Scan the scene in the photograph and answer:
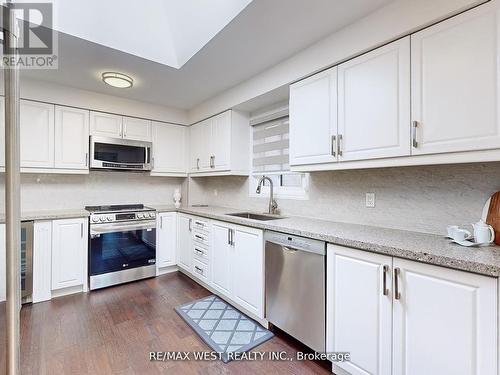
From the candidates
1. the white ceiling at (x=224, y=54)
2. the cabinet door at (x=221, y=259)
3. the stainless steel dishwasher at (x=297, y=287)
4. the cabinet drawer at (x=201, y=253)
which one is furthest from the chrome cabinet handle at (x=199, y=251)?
the white ceiling at (x=224, y=54)

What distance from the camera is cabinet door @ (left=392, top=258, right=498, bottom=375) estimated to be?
1.06m

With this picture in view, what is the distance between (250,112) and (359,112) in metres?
1.79

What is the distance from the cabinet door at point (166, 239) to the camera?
345 centimetres

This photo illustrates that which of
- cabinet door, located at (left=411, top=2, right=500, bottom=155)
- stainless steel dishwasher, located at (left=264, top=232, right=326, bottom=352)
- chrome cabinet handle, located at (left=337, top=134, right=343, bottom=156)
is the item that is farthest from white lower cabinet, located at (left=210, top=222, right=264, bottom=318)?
cabinet door, located at (left=411, top=2, right=500, bottom=155)

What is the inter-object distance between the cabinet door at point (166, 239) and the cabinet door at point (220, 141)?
97cm

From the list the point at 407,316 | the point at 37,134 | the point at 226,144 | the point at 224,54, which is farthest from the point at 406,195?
the point at 37,134

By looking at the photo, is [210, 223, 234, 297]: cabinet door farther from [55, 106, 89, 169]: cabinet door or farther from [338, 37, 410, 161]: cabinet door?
[55, 106, 89, 169]: cabinet door

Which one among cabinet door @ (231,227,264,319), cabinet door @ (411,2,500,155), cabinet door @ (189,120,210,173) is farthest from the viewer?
cabinet door @ (189,120,210,173)

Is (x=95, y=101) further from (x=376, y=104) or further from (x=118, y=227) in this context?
(x=376, y=104)

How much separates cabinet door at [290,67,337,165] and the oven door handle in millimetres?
2133

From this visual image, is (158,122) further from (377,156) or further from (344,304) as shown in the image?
(344,304)

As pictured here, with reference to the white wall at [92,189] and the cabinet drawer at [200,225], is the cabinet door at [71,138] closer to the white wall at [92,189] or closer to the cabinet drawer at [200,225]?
the white wall at [92,189]

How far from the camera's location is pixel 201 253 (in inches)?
119

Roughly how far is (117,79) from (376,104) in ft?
8.57
